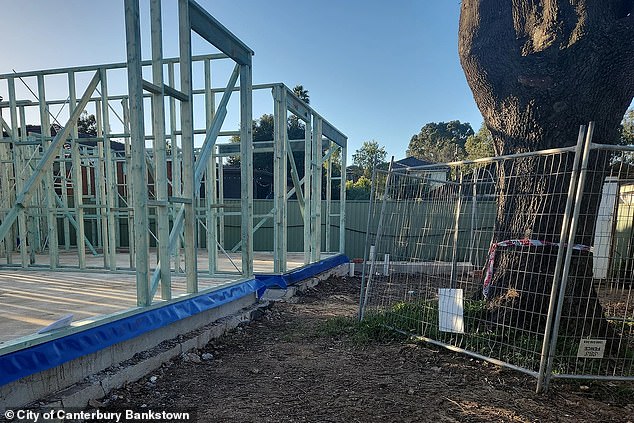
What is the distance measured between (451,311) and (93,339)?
334 cm

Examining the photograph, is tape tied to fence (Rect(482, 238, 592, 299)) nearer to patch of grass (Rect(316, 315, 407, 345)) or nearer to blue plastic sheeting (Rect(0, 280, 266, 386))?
patch of grass (Rect(316, 315, 407, 345))

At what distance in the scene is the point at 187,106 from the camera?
13.4 feet

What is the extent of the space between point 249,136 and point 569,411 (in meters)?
4.55

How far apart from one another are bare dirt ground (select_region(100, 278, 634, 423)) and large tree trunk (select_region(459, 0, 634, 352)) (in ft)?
2.24

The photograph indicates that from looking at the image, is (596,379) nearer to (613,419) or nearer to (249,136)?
(613,419)

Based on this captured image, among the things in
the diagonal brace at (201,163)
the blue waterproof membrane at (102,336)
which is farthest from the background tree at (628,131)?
the blue waterproof membrane at (102,336)

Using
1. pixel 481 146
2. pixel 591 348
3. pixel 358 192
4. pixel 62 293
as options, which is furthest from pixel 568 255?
pixel 481 146

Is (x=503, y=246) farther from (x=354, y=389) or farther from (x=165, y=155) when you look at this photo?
(x=165, y=155)

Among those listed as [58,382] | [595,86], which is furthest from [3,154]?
[595,86]

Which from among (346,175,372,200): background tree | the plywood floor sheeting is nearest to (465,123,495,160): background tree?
(346,175,372,200): background tree

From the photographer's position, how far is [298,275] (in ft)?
22.6

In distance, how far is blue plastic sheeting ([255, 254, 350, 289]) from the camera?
20.5 feet

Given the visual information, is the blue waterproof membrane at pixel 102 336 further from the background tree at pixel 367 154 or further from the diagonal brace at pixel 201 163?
the background tree at pixel 367 154

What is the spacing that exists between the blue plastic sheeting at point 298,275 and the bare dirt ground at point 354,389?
6.56 ft
